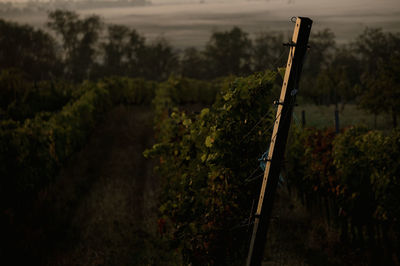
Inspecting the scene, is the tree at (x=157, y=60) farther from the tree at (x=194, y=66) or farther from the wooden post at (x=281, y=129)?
the wooden post at (x=281, y=129)

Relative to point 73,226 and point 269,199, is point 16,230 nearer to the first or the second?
point 73,226

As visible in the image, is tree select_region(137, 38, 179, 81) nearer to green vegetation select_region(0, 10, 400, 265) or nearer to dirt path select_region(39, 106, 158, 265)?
green vegetation select_region(0, 10, 400, 265)

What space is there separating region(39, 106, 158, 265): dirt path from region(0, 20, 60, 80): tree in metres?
58.0

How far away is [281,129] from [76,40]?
84.8m

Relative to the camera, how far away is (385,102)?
90.0ft

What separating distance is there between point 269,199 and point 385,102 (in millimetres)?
25621

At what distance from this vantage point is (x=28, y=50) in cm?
7406

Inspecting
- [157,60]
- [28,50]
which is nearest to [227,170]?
[28,50]

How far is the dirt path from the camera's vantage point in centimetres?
999

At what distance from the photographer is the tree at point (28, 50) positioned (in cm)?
7131

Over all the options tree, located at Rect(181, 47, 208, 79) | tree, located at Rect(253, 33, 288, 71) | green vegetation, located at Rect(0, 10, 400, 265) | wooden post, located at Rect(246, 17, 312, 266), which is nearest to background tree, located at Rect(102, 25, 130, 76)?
tree, located at Rect(181, 47, 208, 79)

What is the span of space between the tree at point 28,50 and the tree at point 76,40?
4077 mm

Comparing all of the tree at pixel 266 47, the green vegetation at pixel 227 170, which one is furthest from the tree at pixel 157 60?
the green vegetation at pixel 227 170

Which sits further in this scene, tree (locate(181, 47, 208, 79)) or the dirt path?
tree (locate(181, 47, 208, 79))
